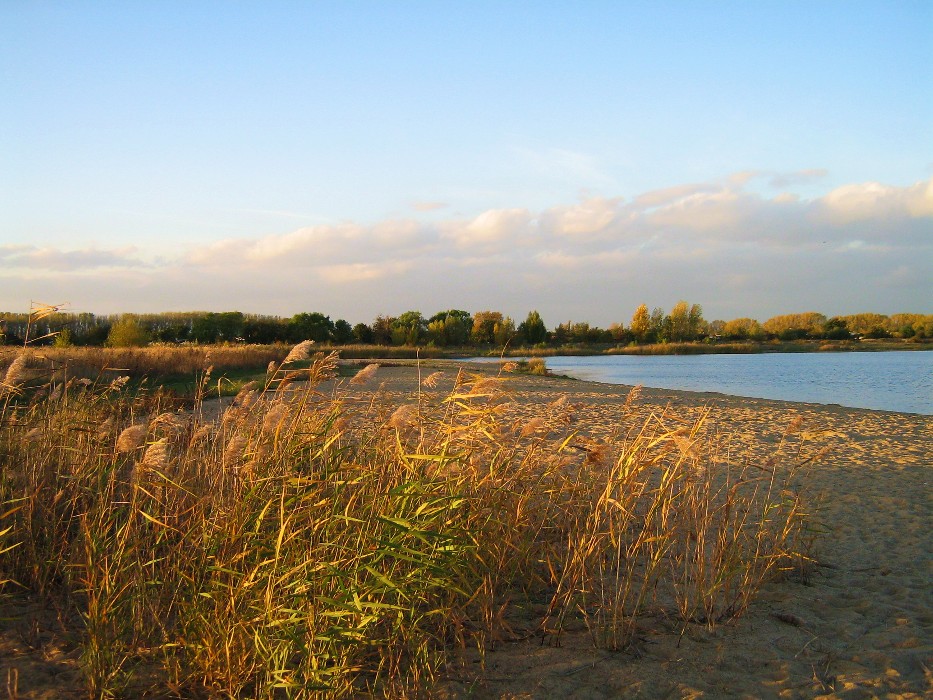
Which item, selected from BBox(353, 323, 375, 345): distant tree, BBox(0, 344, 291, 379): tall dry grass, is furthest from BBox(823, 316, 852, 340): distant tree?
BBox(0, 344, 291, 379): tall dry grass

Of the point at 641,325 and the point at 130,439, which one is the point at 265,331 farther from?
the point at 130,439

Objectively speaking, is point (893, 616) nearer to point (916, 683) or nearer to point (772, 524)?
point (916, 683)

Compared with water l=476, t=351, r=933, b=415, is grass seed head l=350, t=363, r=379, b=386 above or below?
above

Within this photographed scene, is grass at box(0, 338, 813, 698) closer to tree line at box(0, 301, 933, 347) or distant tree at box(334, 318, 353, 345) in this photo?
tree line at box(0, 301, 933, 347)

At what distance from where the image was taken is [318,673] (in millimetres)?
2619

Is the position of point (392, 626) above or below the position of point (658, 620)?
above

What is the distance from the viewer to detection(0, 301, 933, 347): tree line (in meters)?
59.9

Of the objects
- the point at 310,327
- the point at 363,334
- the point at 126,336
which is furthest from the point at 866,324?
the point at 126,336

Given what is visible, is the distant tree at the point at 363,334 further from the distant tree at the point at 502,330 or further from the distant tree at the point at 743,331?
the distant tree at the point at 743,331

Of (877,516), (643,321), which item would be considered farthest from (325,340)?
(877,516)

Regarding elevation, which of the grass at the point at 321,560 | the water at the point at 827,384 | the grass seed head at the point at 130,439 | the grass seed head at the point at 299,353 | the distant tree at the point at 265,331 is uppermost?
the distant tree at the point at 265,331

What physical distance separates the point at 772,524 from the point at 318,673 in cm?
460

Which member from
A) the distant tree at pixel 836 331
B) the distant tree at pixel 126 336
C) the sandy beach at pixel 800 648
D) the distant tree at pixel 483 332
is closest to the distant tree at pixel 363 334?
the distant tree at pixel 483 332

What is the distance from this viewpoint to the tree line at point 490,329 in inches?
2360
